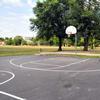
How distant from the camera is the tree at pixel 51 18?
155ft

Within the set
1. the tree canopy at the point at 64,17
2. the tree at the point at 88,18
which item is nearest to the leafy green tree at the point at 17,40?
the tree canopy at the point at 64,17

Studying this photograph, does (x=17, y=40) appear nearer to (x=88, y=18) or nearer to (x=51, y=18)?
(x=51, y=18)

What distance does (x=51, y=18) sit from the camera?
4775 centimetres

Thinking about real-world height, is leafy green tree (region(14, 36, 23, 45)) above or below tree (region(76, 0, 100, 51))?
below

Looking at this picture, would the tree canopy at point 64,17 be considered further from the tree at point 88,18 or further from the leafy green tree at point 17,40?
the leafy green tree at point 17,40

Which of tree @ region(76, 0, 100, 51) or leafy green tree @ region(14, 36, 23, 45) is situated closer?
tree @ region(76, 0, 100, 51)

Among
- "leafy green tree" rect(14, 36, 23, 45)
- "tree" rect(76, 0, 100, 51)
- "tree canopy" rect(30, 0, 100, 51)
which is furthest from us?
"leafy green tree" rect(14, 36, 23, 45)

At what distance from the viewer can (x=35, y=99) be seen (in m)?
9.22

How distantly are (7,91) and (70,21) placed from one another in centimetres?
3526

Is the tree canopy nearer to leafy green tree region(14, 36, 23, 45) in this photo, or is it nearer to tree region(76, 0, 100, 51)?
tree region(76, 0, 100, 51)

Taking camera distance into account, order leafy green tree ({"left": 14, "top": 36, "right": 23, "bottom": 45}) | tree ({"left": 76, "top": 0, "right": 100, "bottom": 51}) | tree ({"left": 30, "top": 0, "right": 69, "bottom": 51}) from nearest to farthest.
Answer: tree ({"left": 76, "top": 0, "right": 100, "bottom": 51}), tree ({"left": 30, "top": 0, "right": 69, "bottom": 51}), leafy green tree ({"left": 14, "top": 36, "right": 23, "bottom": 45})

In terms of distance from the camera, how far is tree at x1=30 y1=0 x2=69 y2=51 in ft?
155

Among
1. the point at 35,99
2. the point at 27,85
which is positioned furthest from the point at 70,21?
the point at 35,99

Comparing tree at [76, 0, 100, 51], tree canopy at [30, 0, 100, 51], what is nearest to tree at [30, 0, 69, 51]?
tree canopy at [30, 0, 100, 51]
